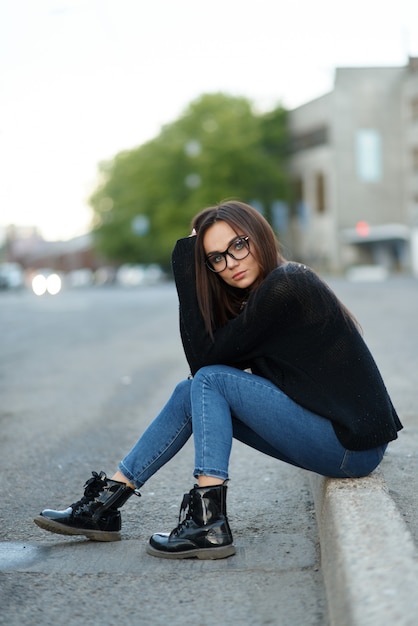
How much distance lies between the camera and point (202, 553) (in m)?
3.25

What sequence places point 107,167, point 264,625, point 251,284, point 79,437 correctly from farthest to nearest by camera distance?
1. point 107,167
2. point 79,437
3. point 251,284
4. point 264,625

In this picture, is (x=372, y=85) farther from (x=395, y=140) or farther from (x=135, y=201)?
(x=135, y=201)

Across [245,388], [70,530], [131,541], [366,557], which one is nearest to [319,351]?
[245,388]

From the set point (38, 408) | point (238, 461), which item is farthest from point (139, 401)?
point (238, 461)

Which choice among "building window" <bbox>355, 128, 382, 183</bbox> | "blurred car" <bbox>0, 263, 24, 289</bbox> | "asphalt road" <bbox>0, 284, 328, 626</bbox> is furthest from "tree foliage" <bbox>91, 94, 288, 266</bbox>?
"asphalt road" <bbox>0, 284, 328, 626</bbox>

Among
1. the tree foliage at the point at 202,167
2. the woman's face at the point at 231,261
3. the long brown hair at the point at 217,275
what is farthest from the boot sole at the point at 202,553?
the tree foliage at the point at 202,167

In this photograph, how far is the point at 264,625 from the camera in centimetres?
261

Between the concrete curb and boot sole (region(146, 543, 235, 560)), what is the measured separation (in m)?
0.33

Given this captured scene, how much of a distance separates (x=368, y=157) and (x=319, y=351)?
6526 cm

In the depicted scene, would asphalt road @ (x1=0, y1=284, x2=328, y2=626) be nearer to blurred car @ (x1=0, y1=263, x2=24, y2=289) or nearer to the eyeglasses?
the eyeglasses

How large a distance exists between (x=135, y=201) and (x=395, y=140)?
18.8 m

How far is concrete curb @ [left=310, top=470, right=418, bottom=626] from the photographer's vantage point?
2.21 m

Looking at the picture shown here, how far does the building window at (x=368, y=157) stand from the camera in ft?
216

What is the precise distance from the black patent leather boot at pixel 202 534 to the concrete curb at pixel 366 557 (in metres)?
0.35
